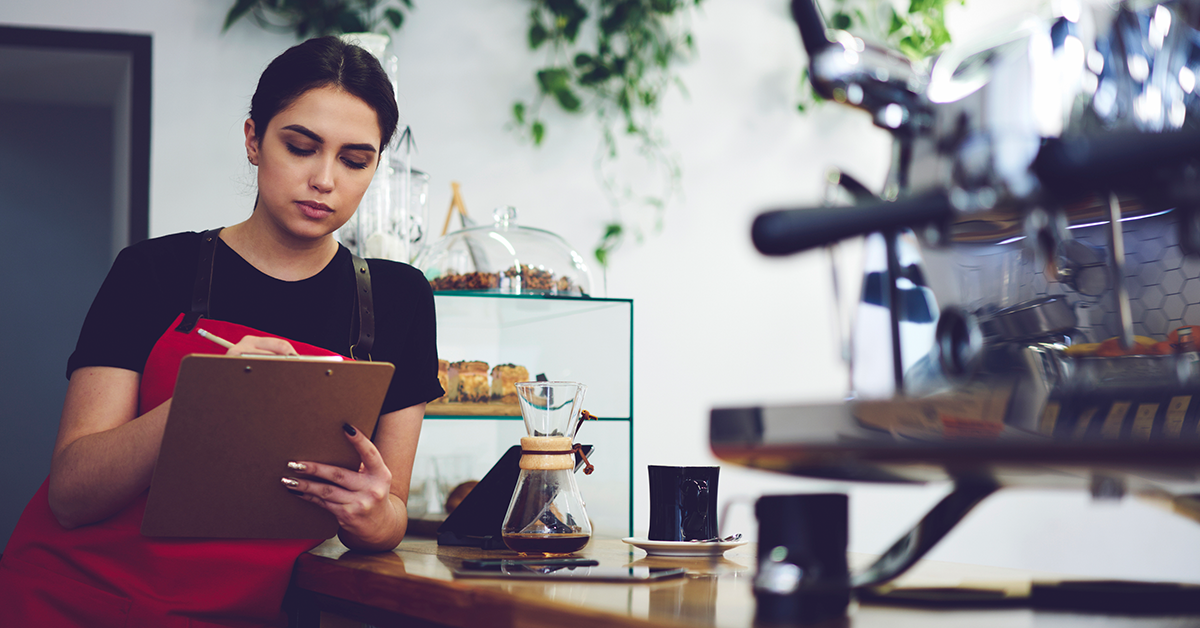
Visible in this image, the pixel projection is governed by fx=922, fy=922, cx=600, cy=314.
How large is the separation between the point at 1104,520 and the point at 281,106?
255 centimetres

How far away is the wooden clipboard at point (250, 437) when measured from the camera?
35.2 inches

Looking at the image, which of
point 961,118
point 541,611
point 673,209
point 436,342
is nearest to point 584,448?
point 436,342

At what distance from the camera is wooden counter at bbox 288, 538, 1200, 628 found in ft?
2.07

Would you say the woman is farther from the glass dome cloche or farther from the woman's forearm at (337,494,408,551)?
the glass dome cloche

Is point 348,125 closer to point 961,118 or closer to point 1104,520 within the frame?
point 961,118

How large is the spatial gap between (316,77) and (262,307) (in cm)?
31

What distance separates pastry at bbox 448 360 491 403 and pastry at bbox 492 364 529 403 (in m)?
0.01

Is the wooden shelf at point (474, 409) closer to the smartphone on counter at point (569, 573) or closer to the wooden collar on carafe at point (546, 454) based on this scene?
the wooden collar on carafe at point (546, 454)

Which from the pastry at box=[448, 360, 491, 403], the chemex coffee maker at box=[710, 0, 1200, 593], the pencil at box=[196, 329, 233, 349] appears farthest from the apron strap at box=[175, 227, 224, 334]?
the chemex coffee maker at box=[710, 0, 1200, 593]

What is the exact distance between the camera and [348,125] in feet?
3.99

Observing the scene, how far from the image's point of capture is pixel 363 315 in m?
1.26

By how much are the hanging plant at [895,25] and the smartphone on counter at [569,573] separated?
79.5 inches

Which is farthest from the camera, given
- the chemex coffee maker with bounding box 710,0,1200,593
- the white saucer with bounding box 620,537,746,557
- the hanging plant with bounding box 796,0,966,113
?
the hanging plant with bounding box 796,0,966,113

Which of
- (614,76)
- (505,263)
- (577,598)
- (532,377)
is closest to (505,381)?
(532,377)
